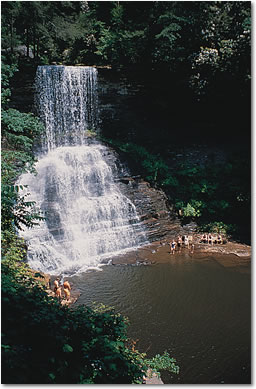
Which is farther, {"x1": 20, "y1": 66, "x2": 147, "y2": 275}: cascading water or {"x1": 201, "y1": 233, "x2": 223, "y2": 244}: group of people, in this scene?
{"x1": 201, "y1": 233, "x2": 223, "y2": 244}: group of people

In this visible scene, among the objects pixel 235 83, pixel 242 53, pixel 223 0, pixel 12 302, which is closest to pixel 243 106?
pixel 235 83

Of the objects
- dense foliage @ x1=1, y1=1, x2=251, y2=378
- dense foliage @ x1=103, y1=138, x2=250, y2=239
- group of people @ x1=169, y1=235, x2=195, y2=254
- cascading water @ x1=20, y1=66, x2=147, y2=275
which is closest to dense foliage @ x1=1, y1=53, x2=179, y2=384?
dense foliage @ x1=1, y1=1, x2=251, y2=378

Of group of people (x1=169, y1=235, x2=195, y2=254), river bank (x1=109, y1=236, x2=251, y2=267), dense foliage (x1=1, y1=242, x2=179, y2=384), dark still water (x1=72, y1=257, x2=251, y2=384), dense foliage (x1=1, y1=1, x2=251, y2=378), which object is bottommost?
dark still water (x1=72, y1=257, x2=251, y2=384)

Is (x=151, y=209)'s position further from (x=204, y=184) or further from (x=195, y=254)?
(x=204, y=184)

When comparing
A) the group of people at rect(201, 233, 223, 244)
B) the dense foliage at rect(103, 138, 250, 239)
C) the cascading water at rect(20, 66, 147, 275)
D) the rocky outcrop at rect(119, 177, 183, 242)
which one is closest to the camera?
the cascading water at rect(20, 66, 147, 275)

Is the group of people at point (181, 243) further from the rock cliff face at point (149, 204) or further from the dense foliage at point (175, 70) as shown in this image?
the dense foliage at point (175, 70)

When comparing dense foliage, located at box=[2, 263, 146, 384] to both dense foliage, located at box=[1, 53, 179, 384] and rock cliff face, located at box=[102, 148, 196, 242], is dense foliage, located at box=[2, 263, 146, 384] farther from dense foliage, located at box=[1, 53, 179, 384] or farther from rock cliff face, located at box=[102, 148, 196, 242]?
rock cliff face, located at box=[102, 148, 196, 242]

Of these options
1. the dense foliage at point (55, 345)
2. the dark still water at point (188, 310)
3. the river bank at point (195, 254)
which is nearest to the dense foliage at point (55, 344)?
the dense foliage at point (55, 345)
